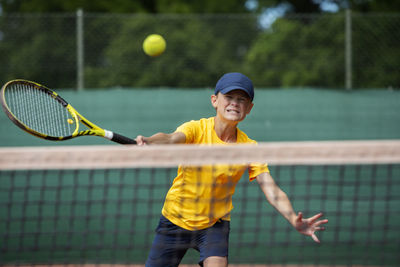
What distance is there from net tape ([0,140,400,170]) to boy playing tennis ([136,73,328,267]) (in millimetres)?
408

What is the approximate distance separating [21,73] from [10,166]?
283cm

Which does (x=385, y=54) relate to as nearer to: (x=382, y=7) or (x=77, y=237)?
(x=77, y=237)

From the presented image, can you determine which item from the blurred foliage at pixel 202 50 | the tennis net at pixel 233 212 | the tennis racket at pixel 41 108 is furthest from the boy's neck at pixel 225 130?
the blurred foliage at pixel 202 50

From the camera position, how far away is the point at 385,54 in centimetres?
450

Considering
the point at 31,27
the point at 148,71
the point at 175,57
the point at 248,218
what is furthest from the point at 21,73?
the point at 248,218

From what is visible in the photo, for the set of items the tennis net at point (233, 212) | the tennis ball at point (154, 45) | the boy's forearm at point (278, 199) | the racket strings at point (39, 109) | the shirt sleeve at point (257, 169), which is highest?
the tennis ball at point (154, 45)

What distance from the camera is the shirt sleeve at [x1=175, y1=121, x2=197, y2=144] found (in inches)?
93.8

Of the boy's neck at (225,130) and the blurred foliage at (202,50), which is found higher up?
the blurred foliage at (202,50)

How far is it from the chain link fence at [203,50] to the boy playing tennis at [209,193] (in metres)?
2.24

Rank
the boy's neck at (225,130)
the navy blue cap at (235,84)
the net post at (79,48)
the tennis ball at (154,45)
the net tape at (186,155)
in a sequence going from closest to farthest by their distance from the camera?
the net tape at (186,155) < the navy blue cap at (235,84) < the boy's neck at (225,130) < the tennis ball at (154,45) < the net post at (79,48)

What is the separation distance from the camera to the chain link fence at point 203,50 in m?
4.43

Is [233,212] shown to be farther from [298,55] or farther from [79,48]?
[79,48]

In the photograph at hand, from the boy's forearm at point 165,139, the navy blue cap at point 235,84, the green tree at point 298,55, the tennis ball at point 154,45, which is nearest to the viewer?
the boy's forearm at point 165,139

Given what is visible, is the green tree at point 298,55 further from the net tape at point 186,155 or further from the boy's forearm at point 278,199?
the net tape at point 186,155
